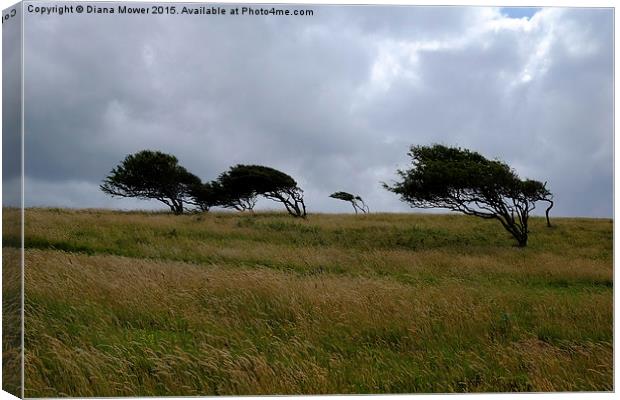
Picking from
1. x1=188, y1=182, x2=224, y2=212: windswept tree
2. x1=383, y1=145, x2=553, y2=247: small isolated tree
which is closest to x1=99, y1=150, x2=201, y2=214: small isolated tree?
x1=188, y1=182, x2=224, y2=212: windswept tree

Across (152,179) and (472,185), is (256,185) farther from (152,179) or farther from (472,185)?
(472,185)

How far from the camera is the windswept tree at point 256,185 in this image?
349 inches

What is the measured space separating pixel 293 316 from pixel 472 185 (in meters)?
6.65

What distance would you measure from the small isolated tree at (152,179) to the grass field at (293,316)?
1.47 ft

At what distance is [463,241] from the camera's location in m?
10.8

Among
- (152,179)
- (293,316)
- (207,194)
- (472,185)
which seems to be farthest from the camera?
(472,185)

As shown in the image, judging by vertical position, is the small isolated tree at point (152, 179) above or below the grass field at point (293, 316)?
above

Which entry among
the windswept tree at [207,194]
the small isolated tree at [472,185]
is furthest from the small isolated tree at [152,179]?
the small isolated tree at [472,185]

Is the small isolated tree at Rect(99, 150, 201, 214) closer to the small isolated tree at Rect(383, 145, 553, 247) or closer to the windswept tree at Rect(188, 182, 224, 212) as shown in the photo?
the windswept tree at Rect(188, 182, 224, 212)

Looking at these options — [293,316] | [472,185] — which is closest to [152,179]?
[293,316]

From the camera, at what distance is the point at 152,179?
8789mm

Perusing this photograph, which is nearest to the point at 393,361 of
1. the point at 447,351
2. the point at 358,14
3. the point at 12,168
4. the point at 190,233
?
the point at 447,351

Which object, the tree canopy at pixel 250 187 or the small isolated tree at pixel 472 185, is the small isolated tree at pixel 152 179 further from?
the small isolated tree at pixel 472 185

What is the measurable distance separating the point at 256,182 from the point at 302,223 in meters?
1.37
